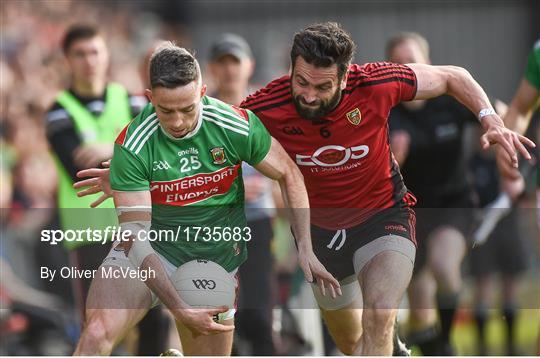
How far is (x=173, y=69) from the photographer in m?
6.20

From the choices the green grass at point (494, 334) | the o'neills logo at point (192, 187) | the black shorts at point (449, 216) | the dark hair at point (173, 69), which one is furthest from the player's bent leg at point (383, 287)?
the green grass at point (494, 334)

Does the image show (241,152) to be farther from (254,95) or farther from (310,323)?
(310,323)

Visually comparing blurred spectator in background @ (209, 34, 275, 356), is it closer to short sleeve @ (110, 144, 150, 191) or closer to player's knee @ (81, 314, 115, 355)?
player's knee @ (81, 314, 115, 355)

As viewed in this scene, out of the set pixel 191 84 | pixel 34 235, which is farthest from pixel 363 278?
pixel 34 235

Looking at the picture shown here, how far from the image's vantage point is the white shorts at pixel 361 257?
A: 6762 millimetres

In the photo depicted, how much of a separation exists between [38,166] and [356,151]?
5.15 metres

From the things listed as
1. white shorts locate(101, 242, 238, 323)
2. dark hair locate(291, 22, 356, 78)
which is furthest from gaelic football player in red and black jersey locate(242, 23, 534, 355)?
white shorts locate(101, 242, 238, 323)

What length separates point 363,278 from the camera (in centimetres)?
674

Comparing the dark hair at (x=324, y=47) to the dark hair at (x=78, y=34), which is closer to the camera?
the dark hair at (x=324, y=47)

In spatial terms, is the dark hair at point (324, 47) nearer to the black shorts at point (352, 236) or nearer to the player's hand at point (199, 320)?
the black shorts at point (352, 236)

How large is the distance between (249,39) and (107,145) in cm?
904

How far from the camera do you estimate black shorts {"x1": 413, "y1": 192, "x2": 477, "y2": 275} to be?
7.61m

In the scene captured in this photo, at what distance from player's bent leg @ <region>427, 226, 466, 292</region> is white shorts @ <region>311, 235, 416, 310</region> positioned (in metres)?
1.50

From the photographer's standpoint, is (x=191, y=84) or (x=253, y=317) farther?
(x=253, y=317)
